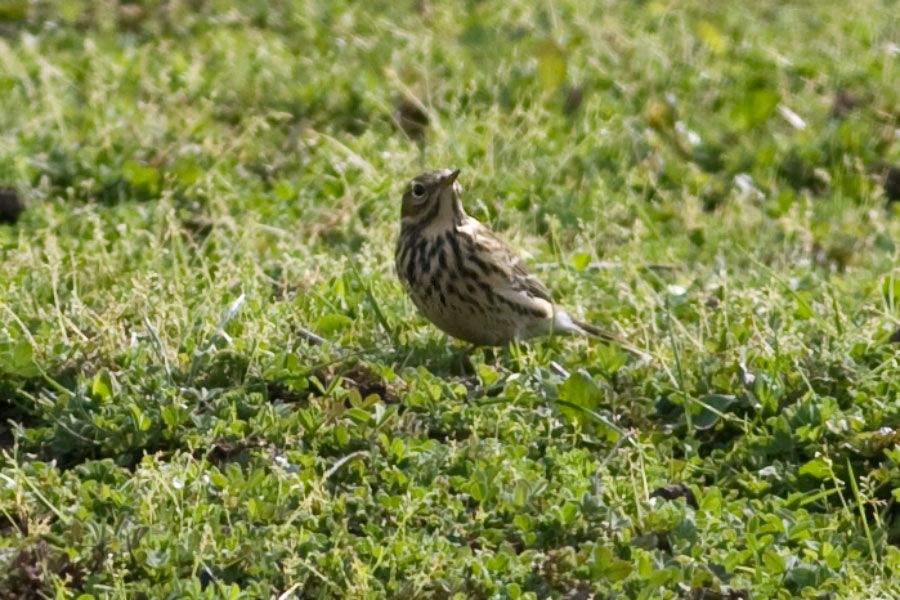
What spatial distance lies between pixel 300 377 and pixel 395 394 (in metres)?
0.35

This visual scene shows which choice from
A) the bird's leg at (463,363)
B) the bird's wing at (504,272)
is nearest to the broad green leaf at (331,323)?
the bird's leg at (463,363)

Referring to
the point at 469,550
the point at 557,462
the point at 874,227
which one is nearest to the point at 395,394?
the point at 557,462

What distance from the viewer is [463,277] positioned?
24.0ft

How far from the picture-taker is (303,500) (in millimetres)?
5812

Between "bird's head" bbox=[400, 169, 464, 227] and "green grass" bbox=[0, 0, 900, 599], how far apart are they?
1.26 ft

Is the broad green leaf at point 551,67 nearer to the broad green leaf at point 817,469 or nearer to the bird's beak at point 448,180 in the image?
the bird's beak at point 448,180

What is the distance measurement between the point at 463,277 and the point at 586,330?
0.55m

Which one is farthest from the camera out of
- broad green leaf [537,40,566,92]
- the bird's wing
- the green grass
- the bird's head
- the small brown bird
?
broad green leaf [537,40,566,92]

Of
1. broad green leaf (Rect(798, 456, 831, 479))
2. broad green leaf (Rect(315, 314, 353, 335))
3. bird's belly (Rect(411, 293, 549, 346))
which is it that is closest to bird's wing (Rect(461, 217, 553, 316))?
bird's belly (Rect(411, 293, 549, 346))

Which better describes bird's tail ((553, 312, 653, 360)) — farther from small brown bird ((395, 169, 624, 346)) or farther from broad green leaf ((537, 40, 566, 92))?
broad green leaf ((537, 40, 566, 92))

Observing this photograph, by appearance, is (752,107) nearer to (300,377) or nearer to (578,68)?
(578,68)

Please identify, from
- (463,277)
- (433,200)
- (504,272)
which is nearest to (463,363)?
(463,277)

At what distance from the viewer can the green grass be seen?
5699 mm

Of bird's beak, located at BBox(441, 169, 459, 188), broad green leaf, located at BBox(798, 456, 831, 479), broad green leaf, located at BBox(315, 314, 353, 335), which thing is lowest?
broad green leaf, located at BBox(315, 314, 353, 335)
